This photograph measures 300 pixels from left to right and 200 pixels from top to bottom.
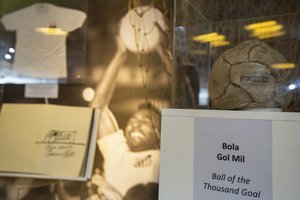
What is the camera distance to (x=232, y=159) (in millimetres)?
713

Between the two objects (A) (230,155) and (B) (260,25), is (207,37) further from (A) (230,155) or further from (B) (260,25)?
(A) (230,155)

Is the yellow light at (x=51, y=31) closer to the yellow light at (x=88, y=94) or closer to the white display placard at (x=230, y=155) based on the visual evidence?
the yellow light at (x=88, y=94)

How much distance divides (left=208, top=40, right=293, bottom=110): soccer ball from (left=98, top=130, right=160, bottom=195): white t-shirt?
1.84ft

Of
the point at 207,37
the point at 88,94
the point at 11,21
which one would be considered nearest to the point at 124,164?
the point at 88,94

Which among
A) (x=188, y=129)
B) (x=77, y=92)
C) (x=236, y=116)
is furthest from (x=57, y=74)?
(x=236, y=116)

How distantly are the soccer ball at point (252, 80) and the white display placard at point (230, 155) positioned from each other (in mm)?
61

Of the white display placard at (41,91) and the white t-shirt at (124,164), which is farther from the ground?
the white display placard at (41,91)

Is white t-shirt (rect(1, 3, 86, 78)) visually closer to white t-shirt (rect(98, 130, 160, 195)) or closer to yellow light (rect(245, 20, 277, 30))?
white t-shirt (rect(98, 130, 160, 195))

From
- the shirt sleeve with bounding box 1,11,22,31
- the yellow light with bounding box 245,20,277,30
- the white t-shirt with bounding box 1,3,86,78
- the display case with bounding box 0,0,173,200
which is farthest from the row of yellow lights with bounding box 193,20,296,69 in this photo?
the shirt sleeve with bounding box 1,11,22,31

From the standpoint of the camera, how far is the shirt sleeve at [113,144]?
129 centimetres

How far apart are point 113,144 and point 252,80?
780 millimetres

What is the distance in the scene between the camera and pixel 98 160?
1.32 meters

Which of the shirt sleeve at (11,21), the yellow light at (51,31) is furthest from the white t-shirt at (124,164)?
the shirt sleeve at (11,21)

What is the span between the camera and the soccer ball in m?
0.75
